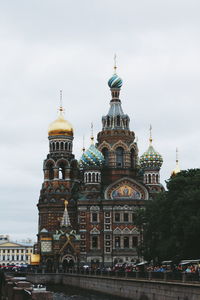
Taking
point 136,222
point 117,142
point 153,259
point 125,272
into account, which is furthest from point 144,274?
point 117,142

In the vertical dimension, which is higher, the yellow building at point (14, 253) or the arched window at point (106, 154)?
the arched window at point (106, 154)

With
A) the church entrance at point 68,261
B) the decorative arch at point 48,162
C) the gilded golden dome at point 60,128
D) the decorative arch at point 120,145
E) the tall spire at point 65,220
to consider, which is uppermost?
the gilded golden dome at point 60,128

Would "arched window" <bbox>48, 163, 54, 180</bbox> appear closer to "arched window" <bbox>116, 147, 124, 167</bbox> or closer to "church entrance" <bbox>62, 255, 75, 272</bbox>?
"arched window" <bbox>116, 147, 124, 167</bbox>

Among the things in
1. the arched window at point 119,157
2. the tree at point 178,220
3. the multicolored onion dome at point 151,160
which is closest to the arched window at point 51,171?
the arched window at point 119,157

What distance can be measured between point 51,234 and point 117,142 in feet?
48.2

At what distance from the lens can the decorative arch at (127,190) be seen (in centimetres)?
7138

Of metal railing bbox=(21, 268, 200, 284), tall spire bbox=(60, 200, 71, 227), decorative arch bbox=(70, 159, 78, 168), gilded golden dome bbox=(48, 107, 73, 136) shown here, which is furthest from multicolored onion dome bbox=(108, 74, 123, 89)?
metal railing bbox=(21, 268, 200, 284)

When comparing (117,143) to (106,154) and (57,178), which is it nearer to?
(106,154)

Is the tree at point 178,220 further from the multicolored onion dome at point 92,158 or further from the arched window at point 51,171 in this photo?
the arched window at point 51,171

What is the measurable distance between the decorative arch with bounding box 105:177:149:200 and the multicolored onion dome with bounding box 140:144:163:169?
3.47 metres

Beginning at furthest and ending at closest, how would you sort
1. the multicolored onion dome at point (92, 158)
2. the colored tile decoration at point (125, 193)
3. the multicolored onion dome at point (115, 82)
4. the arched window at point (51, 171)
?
the multicolored onion dome at point (115, 82) → the arched window at point (51, 171) → the multicolored onion dome at point (92, 158) → the colored tile decoration at point (125, 193)

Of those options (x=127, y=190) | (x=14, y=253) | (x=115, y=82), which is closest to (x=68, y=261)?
(x=127, y=190)

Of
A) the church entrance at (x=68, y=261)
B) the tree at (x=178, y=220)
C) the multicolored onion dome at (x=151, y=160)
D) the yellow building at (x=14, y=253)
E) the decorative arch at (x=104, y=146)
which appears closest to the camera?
the tree at (x=178, y=220)

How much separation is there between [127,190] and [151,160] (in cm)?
547
